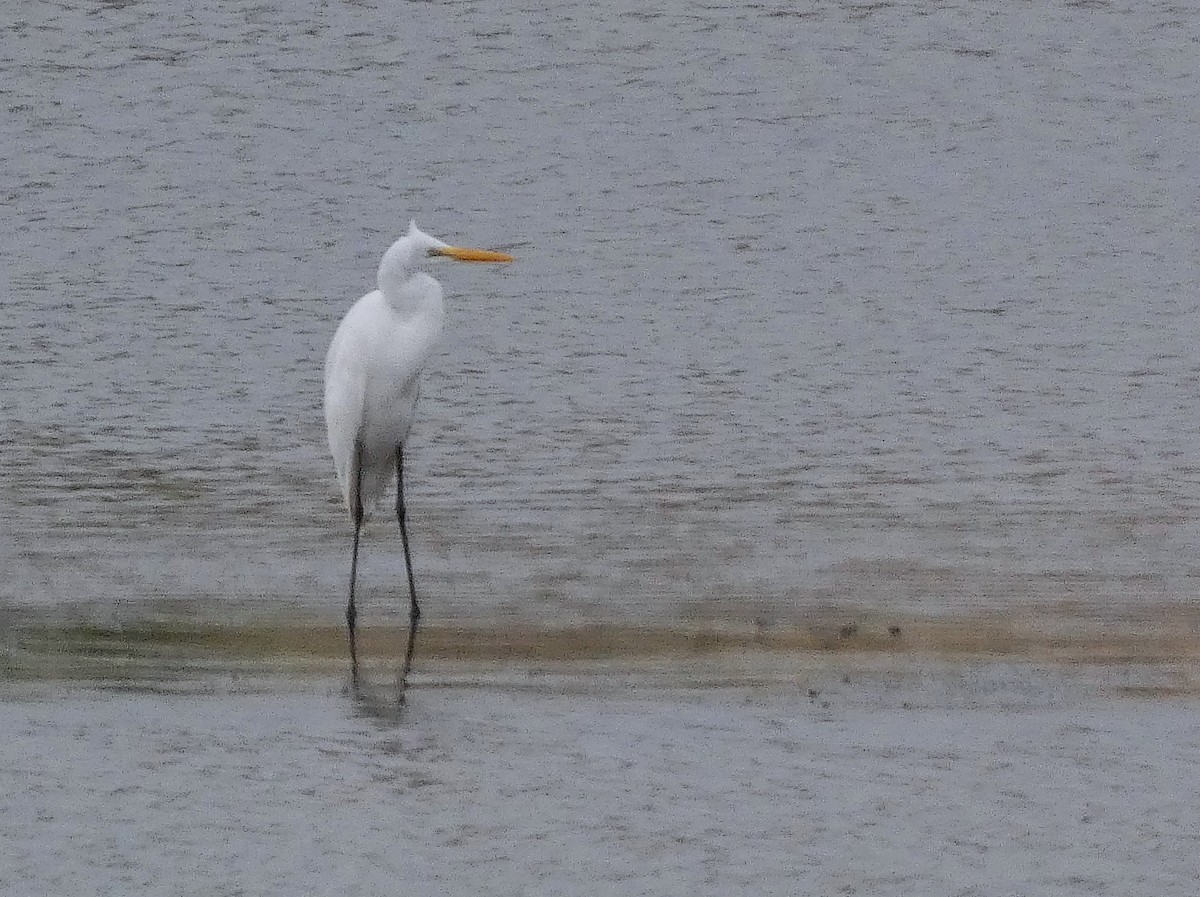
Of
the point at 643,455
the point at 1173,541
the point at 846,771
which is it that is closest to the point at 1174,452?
the point at 1173,541

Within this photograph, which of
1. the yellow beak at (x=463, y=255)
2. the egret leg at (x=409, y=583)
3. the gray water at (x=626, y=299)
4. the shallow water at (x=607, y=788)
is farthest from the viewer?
the gray water at (x=626, y=299)

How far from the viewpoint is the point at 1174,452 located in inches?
395

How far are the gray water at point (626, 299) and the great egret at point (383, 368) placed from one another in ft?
1.03

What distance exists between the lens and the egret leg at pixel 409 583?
7.43 m

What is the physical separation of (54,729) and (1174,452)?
5.08 m

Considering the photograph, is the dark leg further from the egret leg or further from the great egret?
the egret leg

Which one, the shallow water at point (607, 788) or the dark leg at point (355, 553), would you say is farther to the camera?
the dark leg at point (355, 553)

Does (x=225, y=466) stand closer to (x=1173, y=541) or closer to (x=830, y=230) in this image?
(x=1173, y=541)

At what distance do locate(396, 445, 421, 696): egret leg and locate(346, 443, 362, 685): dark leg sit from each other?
0.45 ft

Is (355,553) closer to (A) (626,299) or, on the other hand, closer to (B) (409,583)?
(B) (409,583)

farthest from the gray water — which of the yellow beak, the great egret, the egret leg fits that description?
the yellow beak

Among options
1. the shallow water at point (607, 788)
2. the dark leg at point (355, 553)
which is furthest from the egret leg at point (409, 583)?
the shallow water at point (607, 788)

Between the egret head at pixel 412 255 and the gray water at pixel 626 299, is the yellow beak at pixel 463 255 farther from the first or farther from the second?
the gray water at pixel 626 299

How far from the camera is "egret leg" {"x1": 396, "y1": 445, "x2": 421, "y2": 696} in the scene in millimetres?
7435
